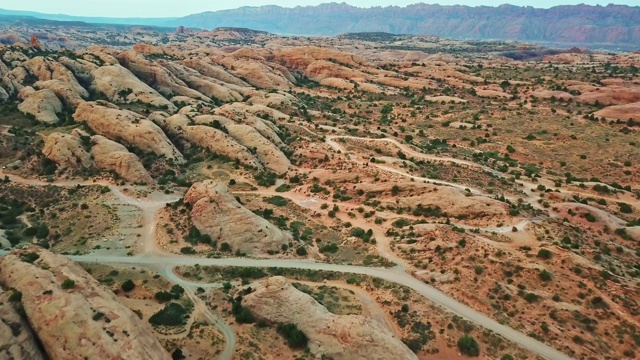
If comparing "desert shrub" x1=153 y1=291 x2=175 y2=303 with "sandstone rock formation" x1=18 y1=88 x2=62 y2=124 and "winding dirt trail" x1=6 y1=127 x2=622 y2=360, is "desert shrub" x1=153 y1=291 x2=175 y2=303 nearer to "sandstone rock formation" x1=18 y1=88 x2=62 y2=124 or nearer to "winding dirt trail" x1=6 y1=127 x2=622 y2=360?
"winding dirt trail" x1=6 y1=127 x2=622 y2=360

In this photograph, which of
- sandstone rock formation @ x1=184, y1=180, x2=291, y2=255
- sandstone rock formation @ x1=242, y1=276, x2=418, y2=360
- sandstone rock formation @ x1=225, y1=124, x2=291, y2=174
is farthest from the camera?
sandstone rock formation @ x1=225, y1=124, x2=291, y2=174

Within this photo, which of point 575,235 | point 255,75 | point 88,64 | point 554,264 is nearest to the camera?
point 554,264

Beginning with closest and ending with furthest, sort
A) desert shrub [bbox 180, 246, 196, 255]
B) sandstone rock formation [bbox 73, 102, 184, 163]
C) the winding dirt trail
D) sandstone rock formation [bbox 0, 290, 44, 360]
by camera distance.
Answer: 1. sandstone rock formation [bbox 0, 290, 44, 360]
2. the winding dirt trail
3. desert shrub [bbox 180, 246, 196, 255]
4. sandstone rock formation [bbox 73, 102, 184, 163]

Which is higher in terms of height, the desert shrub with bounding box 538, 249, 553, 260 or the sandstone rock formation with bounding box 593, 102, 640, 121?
the sandstone rock formation with bounding box 593, 102, 640, 121

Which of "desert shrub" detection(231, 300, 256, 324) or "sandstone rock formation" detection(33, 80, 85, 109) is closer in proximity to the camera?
"desert shrub" detection(231, 300, 256, 324)

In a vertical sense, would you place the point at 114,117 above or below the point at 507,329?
above

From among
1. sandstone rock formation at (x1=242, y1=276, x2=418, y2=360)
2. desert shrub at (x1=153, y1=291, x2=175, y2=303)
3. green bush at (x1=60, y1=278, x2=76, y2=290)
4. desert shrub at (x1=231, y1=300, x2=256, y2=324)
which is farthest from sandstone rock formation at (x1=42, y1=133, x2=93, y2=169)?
sandstone rock formation at (x1=242, y1=276, x2=418, y2=360)

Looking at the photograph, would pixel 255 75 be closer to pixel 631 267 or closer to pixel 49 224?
pixel 49 224

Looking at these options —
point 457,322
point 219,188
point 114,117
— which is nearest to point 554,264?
point 457,322
